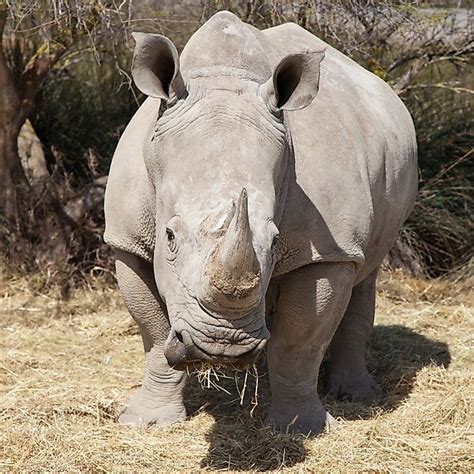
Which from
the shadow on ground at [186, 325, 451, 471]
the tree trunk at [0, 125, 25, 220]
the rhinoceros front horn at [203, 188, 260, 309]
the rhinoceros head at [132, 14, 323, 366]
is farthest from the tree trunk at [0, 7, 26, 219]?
the rhinoceros front horn at [203, 188, 260, 309]

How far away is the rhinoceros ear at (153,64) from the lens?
4.09 metres

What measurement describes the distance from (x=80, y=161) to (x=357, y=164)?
4.30 m

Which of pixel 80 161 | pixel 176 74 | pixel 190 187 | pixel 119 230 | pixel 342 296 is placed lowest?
pixel 80 161

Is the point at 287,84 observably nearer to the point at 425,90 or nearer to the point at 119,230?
the point at 119,230

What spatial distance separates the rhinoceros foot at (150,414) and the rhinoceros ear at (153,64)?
5.53ft

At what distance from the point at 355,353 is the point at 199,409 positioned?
1078mm

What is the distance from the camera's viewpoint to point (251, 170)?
12.9 ft

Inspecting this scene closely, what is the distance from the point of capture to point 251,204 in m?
3.82

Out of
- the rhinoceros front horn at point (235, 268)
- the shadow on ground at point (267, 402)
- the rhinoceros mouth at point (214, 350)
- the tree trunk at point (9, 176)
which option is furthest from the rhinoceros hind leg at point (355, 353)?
the tree trunk at point (9, 176)

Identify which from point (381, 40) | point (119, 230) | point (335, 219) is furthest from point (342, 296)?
point (381, 40)

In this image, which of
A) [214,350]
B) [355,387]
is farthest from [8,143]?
[214,350]

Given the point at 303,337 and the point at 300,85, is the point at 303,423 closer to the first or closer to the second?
the point at 303,337

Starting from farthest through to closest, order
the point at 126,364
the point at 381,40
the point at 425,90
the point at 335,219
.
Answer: the point at 425,90, the point at 381,40, the point at 126,364, the point at 335,219

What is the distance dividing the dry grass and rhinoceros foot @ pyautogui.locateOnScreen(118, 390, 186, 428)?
7cm
